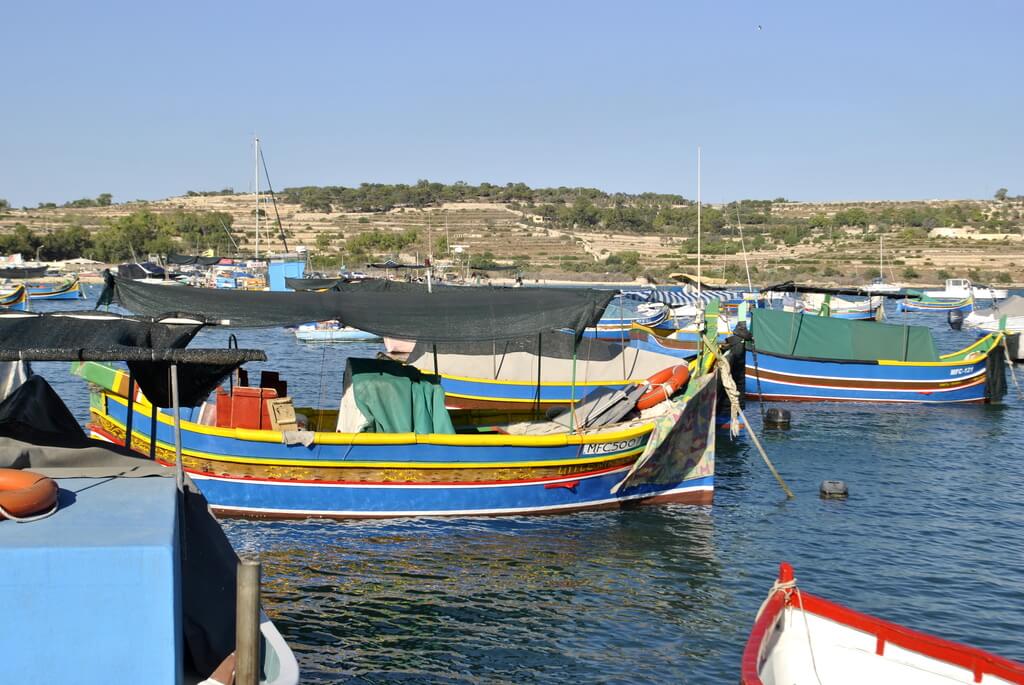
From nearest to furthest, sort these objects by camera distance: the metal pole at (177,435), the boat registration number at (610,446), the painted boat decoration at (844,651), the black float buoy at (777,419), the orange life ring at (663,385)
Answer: the metal pole at (177,435) → the painted boat decoration at (844,651) → the boat registration number at (610,446) → the orange life ring at (663,385) → the black float buoy at (777,419)

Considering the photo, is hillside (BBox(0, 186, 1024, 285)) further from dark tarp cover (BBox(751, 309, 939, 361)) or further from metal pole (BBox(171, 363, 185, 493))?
metal pole (BBox(171, 363, 185, 493))

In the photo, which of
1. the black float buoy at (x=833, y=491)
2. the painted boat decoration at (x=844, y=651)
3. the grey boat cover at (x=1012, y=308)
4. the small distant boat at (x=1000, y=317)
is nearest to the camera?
the painted boat decoration at (x=844, y=651)

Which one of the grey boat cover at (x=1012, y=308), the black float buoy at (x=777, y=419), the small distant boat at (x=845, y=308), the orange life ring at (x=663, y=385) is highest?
the orange life ring at (x=663, y=385)

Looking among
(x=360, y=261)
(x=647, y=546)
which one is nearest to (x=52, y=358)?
(x=647, y=546)

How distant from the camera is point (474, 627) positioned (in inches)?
484

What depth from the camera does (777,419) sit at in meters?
26.3

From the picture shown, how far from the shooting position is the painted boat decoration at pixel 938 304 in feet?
228

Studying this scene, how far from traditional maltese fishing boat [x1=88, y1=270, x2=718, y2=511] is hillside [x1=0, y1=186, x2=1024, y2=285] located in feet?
245

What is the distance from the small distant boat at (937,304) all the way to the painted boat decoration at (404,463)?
55.9 metres

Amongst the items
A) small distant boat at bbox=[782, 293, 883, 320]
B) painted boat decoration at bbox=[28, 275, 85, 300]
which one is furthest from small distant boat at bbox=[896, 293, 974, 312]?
painted boat decoration at bbox=[28, 275, 85, 300]

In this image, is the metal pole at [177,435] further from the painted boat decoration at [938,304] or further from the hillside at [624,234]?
the hillside at [624,234]

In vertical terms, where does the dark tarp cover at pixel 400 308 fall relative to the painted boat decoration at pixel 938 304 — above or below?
above

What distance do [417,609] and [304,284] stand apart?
23.2 m

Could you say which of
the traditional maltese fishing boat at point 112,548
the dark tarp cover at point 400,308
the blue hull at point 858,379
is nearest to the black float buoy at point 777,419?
the blue hull at point 858,379
